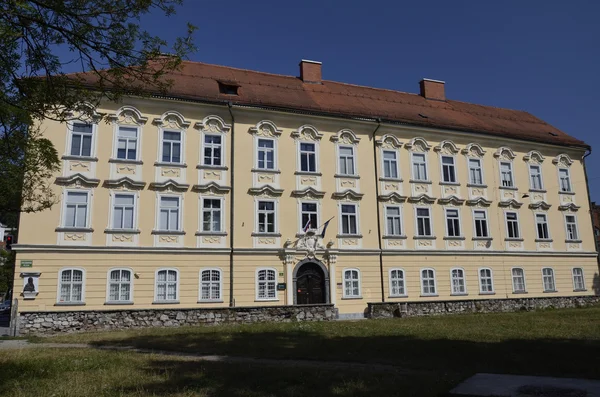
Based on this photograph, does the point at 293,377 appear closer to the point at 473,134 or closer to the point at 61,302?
the point at 61,302

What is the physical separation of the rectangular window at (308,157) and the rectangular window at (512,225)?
12027mm

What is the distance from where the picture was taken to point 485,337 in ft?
41.2

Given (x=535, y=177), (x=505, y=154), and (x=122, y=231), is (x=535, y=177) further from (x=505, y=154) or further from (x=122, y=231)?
(x=122, y=231)

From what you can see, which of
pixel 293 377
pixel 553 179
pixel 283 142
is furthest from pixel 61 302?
pixel 553 179

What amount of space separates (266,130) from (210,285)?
25.5 ft

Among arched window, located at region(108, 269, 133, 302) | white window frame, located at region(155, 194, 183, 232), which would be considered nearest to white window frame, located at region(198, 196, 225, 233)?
white window frame, located at region(155, 194, 183, 232)

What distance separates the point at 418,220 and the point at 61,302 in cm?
1714

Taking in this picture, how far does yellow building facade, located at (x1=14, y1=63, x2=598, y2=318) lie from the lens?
20391 millimetres

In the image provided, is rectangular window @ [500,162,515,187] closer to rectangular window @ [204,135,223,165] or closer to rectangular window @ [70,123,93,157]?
rectangular window @ [204,135,223,165]

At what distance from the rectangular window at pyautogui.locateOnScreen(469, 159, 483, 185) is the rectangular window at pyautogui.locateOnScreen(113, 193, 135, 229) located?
1812 centimetres

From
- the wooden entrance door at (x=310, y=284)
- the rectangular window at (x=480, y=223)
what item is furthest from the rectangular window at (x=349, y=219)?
the rectangular window at (x=480, y=223)

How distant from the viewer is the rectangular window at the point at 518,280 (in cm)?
2739

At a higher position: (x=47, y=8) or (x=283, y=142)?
(x=283, y=142)

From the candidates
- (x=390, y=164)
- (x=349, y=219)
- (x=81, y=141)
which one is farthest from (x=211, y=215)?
(x=390, y=164)
